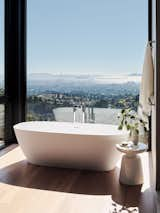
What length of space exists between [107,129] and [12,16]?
2716 mm

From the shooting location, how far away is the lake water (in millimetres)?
5321

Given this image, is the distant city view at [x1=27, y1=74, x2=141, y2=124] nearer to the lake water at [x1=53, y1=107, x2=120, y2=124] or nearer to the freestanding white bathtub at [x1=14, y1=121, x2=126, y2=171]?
the lake water at [x1=53, y1=107, x2=120, y2=124]

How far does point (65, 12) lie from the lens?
5.44 meters

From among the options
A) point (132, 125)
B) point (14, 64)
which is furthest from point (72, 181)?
point (14, 64)

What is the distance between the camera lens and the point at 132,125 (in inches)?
147

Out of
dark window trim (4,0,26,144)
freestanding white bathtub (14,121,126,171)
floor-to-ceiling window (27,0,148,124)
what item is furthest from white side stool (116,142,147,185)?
dark window trim (4,0,26,144)

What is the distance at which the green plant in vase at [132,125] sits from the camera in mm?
3670

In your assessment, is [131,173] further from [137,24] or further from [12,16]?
[12,16]

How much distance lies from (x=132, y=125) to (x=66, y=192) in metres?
1.14

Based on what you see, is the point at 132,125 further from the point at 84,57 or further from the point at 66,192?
the point at 84,57

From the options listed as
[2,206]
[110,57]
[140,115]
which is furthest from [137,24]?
[2,206]

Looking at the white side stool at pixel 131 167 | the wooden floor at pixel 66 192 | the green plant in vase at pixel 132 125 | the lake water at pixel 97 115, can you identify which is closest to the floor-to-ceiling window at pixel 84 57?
the lake water at pixel 97 115

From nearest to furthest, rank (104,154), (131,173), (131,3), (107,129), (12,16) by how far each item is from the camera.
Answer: (131,173) < (104,154) < (107,129) < (131,3) < (12,16)

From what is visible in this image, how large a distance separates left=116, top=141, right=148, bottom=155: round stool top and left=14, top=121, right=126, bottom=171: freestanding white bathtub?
19 centimetres
